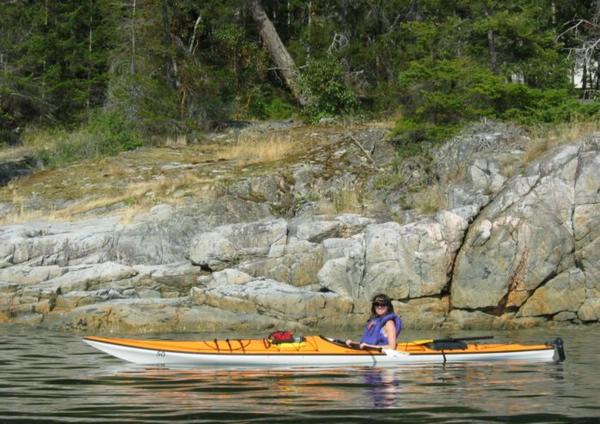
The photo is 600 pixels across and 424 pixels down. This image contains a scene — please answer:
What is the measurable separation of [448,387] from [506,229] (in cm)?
801

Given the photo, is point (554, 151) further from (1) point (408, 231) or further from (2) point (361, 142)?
(2) point (361, 142)

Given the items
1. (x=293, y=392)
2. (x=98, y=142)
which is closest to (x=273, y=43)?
(x=98, y=142)

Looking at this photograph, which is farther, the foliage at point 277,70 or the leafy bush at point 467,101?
the foliage at point 277,70

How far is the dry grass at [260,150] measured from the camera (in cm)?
2583

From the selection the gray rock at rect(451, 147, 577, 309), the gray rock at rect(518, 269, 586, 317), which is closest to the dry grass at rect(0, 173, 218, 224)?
the gray rock at rect(451, 147, 577, 309)

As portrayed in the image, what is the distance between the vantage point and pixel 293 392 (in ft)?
34.2

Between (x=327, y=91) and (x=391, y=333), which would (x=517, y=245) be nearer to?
(x=391, y=333)

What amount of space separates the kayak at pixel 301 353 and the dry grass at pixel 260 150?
42.3 ft

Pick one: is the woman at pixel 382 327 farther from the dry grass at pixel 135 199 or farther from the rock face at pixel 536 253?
the dry grass at pixel 135 199

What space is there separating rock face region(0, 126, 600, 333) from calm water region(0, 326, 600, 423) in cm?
367

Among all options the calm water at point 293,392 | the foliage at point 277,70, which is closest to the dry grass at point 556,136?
the foliage at point 277,70

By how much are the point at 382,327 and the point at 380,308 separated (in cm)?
26

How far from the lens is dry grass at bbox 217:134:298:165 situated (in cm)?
2583

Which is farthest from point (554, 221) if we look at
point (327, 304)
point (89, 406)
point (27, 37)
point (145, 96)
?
point (27, 37)
